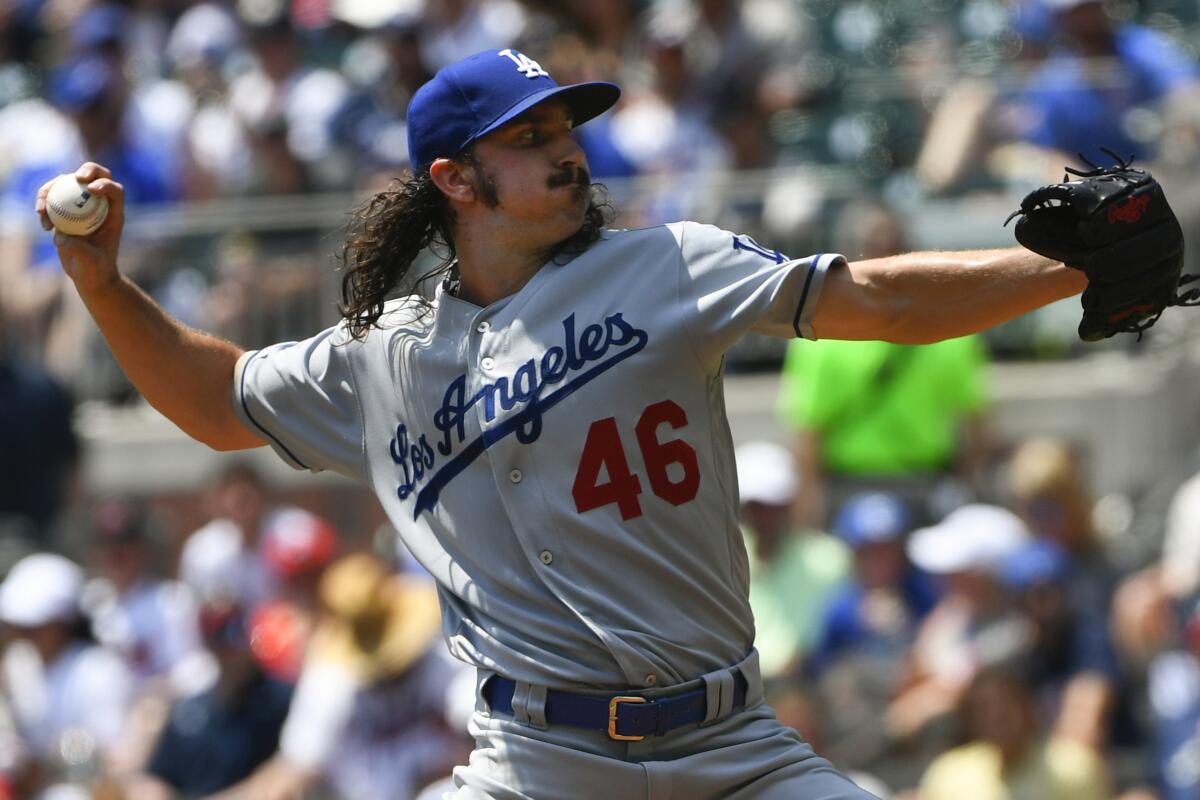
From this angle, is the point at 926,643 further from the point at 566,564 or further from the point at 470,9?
the point at 470,9

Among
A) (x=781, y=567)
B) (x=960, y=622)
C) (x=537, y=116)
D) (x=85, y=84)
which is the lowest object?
(x=960, y=622)

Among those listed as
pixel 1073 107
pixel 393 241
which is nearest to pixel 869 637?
pixel 1073 107

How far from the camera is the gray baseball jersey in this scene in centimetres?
379

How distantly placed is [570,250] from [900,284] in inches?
27.3

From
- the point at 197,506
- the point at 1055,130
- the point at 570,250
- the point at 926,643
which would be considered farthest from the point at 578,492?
the point at 197,506

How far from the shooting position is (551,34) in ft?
34.1

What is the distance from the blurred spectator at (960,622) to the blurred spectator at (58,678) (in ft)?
11.1

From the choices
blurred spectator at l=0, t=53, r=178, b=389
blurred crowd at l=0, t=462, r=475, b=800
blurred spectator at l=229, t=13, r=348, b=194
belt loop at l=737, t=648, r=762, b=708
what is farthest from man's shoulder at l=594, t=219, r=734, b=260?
blurred spectator at l=0, t=53, r=178, b=389

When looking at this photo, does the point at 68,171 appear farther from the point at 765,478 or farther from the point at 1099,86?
the point at 1099,86

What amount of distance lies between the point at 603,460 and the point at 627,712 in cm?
48

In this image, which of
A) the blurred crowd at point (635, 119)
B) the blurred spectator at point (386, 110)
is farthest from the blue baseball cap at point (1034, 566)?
the blurred spectator at point (386, 110)

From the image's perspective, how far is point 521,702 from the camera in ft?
12.5

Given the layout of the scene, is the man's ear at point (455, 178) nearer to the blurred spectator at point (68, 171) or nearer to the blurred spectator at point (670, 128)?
the blurred spectator at point (670, 128)

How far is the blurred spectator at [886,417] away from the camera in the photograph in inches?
323
